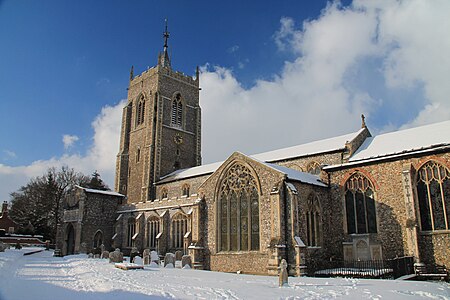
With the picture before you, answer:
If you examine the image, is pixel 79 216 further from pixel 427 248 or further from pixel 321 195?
pixel 427 248

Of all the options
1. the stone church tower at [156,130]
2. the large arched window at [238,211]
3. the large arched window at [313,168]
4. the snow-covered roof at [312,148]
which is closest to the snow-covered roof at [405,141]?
the snow-covered roof at [312,148]

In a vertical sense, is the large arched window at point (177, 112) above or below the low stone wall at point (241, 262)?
above

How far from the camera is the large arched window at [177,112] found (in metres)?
47.1

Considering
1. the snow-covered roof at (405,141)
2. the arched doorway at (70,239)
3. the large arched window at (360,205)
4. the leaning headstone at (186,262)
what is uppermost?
the snow-covered roof at (405,141)

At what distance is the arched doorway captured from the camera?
126 feet

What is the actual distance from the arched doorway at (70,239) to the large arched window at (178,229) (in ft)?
39.8

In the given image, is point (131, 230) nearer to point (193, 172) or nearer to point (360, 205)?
point (193, 172)

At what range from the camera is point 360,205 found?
75.2 ft

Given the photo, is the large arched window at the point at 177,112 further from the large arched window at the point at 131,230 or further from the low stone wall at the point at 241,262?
the low stone wall at the point at 241,262

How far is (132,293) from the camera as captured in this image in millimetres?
12148

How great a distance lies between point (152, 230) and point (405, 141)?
2253 cm

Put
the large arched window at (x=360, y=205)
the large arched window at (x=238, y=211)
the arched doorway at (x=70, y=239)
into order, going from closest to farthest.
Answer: the large arched window at (x=360, y=205)
the large arched window at (x=238, y=211)
the arched doorway at (x=70, y=239)

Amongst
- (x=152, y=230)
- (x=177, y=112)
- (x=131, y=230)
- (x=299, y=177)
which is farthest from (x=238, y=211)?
(x=177, y=112)

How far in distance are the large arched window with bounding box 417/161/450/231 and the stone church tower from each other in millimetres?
28399
